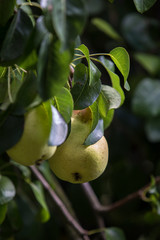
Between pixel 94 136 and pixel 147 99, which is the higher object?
pixel 94 136

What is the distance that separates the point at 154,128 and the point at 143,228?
41 centimetres

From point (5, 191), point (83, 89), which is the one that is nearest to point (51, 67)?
point (83, 89)

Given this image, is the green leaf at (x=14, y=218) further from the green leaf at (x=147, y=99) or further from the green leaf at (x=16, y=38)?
the green leaf at (x=147, y=99)

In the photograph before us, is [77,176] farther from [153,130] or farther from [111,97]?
[153,130]

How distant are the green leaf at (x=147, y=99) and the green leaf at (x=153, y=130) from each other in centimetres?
6

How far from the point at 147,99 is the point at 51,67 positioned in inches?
42.1

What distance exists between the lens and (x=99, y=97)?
646 millimetres

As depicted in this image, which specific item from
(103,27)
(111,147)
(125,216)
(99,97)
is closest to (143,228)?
(125,216)

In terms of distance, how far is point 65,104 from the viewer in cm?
54

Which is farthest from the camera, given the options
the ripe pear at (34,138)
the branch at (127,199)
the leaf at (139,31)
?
the leaf at (139,31)

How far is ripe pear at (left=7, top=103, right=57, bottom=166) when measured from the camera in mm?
509

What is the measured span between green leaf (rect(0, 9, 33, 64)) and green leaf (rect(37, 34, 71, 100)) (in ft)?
0.13

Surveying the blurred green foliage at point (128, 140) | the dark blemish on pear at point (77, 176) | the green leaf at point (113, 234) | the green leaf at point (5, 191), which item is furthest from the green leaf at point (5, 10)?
the blurred green foliage at point (128, 140)

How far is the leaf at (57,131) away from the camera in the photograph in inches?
18.3
